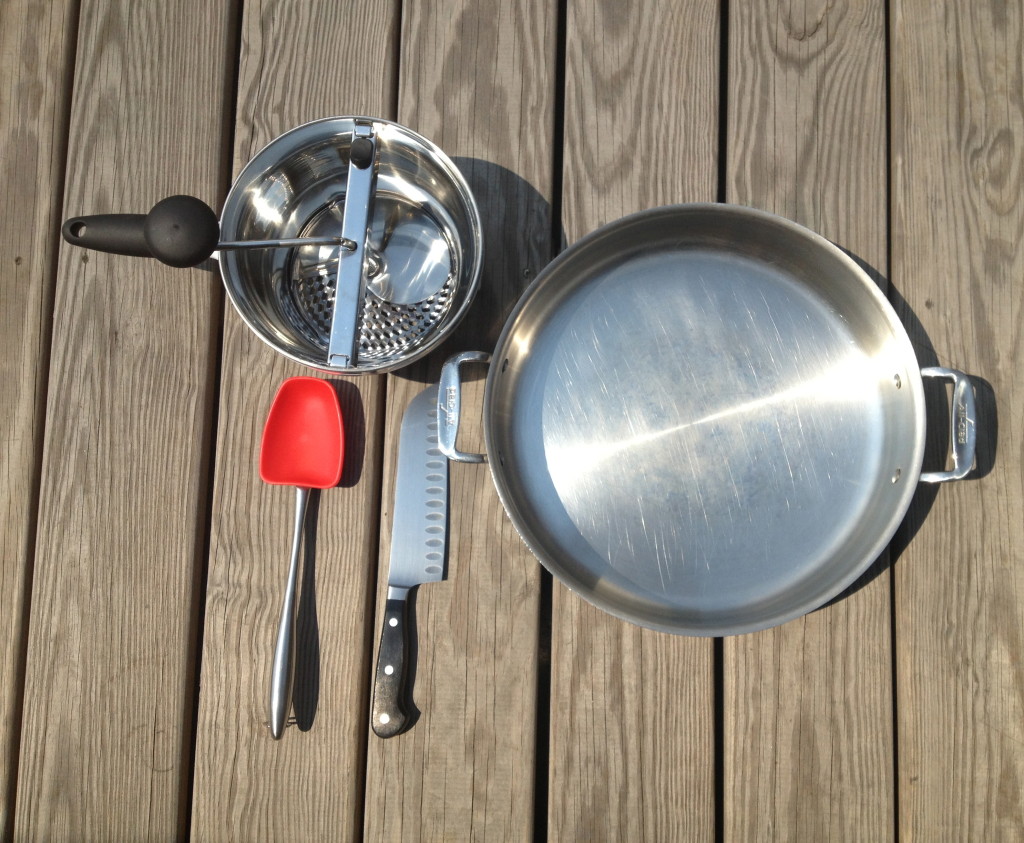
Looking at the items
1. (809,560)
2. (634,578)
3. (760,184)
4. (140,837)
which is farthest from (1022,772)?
(140,837)

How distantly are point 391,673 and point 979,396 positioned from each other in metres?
0.63

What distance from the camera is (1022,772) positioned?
681 mm

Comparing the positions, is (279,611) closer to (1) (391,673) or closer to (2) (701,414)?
(1) (391,673)

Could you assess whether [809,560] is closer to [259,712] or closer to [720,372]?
[720,372]

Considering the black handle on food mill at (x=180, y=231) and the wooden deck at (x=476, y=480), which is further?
the wooden deck at (x=476, y=480)

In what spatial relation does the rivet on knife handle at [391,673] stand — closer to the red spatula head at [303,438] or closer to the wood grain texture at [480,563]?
the wood grain texture at [480,563]

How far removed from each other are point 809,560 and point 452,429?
359mm

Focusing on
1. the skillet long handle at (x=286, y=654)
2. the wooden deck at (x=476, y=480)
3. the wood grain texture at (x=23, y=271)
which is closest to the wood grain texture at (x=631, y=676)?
the wooden deck at (x=476, y=480)

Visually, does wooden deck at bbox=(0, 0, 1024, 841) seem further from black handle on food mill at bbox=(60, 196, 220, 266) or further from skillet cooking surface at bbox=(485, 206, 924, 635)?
black handle on food mill at bbox=(60, 196, 220, 266)

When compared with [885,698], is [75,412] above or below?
above

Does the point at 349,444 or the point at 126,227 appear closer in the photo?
the point at 126,227

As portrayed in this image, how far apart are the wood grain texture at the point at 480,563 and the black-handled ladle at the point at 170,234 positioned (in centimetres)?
20

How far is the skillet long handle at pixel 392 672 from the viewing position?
0.68 metres

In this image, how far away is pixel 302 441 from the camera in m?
0.70
